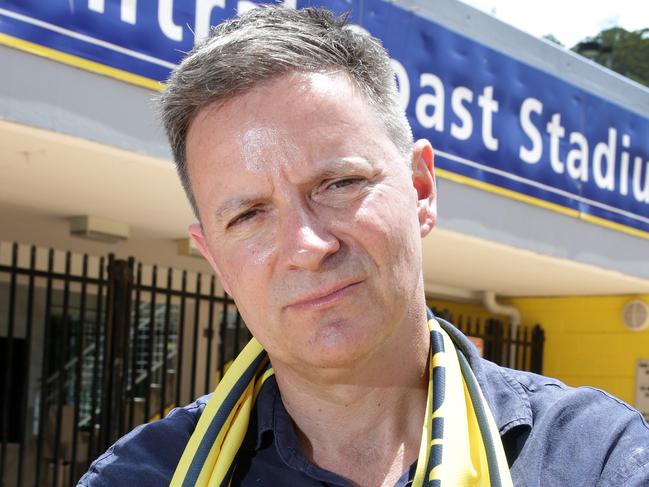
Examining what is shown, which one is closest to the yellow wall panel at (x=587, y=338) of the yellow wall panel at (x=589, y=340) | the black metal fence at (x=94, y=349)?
the yellow wall panel at (x=589, y=340)

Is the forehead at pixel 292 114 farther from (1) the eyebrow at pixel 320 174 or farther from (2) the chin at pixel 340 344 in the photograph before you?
(2) the chin at pixel 340 344

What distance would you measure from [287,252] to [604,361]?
8.12 metres

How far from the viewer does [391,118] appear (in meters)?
1.64

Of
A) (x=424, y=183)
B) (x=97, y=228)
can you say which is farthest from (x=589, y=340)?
(x=424, y=183)

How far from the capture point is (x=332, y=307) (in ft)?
4.79

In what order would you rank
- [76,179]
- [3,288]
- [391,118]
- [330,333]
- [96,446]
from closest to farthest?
1. [330,333]
2. [391,118]
3. [76,179]
4. [96,446]
5. [3,288]

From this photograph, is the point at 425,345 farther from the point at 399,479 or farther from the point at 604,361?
the point at 604,361

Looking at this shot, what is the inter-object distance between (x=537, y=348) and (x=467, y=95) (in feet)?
13.3

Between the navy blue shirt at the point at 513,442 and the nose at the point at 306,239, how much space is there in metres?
0.36

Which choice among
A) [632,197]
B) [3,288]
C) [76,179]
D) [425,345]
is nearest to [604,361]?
[632,197]

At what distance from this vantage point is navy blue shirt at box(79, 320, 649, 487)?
1.43 m

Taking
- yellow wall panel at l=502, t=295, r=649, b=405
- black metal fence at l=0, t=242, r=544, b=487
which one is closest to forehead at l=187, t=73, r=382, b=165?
black metal fence at l=0, t=242, r=544, b=487

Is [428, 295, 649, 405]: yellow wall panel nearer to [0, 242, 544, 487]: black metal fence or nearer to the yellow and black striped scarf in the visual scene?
[0, 242, 544, 487]: black metal fence

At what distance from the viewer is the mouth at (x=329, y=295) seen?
146 centimetres
